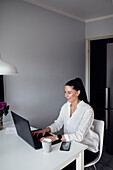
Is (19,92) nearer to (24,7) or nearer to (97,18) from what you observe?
(24,7)

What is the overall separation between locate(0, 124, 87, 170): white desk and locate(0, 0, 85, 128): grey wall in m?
0.84

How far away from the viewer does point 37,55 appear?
2.52 m

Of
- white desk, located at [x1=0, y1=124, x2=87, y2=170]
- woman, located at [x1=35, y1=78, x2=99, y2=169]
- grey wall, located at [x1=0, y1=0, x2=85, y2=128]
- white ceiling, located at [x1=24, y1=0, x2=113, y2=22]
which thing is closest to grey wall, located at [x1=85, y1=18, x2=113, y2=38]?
white ceiling, located at [x1=24, y1=0, x2=113, y2=22]

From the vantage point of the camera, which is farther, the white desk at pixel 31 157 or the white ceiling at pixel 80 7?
the white ceiling at pixel 80 7

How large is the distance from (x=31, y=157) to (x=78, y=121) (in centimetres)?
69

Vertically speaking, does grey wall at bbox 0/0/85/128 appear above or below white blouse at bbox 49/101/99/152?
above

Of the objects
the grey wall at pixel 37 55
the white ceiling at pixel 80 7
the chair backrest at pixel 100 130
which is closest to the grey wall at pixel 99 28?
the white ceiling at pixel 80 7

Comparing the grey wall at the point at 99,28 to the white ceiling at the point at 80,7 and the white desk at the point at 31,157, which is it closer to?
the white ceiling at the point at 80,7

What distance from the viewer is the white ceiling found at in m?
2.48

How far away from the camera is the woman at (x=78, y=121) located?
1.58m

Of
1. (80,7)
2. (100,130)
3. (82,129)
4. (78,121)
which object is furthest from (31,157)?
(80,7)

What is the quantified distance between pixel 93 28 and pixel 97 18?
0.20 m

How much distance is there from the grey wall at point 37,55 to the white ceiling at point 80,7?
0.09 meters

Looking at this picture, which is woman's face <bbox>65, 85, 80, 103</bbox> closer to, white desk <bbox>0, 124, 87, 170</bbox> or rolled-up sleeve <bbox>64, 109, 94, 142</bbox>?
rolled-up sleeve <bbox>64, 109, 94, 142</bbox>
